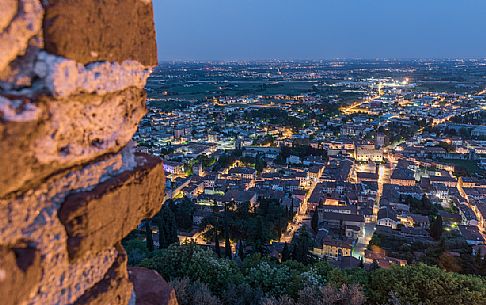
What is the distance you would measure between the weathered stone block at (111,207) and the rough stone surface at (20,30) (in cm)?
83

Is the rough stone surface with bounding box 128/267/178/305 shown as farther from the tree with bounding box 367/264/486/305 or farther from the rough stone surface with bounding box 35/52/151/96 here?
the tree with bounding box 367/264/486/305

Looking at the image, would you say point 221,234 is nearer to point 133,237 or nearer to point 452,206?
point 133,237

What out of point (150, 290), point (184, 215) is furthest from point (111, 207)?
point (184, 215)

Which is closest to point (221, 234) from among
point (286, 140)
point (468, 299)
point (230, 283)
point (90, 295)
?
point (230, 283)

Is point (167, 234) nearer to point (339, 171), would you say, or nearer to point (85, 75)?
point (85, 75)

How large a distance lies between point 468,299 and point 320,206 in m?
18.4

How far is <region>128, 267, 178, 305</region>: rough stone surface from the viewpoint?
324 cm

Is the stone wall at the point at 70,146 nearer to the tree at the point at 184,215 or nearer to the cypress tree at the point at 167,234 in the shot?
the cypress tree at the point at 167,234

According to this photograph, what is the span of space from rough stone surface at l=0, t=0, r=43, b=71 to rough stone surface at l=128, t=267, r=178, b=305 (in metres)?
2.03

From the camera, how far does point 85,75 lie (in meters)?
2.32

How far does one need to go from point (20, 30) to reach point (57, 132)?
0.55m

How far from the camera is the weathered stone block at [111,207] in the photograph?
7.59ft

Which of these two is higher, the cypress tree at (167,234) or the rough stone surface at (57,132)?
the rough stone surface at (57,132)

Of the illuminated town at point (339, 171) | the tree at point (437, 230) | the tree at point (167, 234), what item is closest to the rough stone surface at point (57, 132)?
the illuminated town at point (339, 171)
